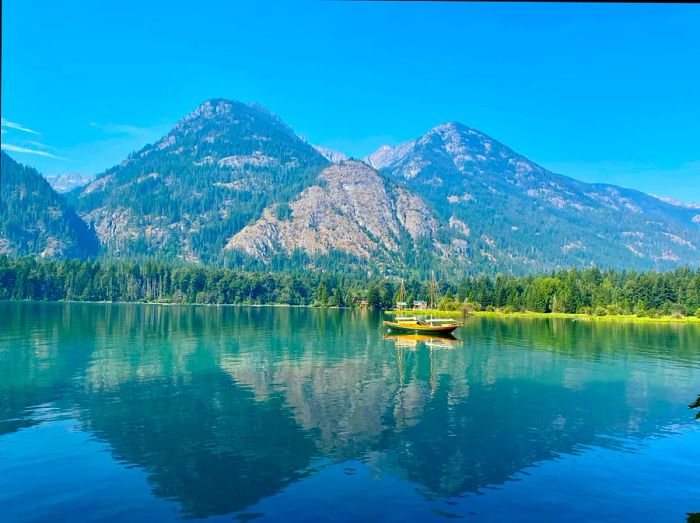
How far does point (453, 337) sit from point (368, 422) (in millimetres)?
72854

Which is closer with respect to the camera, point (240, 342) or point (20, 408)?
point (20, 408)

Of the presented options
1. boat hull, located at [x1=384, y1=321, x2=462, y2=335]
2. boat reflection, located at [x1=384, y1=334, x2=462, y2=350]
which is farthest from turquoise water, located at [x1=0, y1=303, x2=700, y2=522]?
boat hull, located at [x1=384, y1=321, x2=462, y2=335]

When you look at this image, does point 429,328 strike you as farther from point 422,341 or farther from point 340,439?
point 340,439

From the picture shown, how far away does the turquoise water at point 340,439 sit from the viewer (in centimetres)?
2448

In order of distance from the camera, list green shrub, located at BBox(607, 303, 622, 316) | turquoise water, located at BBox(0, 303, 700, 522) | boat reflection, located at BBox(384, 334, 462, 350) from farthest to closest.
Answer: green shrub, located at BBox(607, 303, 622, 316), boat reflection, located at BBox(384, 334, 462, 350), turquoise water, located at BBox(0, 303, 700, 522)

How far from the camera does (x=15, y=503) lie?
2395 centimetres

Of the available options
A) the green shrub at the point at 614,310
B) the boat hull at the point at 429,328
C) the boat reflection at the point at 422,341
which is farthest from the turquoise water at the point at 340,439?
the green shrub at the point at 614,310

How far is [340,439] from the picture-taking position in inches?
1328

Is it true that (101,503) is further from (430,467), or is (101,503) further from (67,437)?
(430,467)

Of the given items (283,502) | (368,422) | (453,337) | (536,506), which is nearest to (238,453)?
(283,502)

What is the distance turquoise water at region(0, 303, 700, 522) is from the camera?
2448cm

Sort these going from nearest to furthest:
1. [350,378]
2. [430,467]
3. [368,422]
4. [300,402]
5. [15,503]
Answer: [15,503] → [430,467] → [368,422] → [300,402] → [350,378]

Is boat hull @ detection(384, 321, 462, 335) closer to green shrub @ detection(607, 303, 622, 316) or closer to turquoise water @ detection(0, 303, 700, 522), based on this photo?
turquoise water @ detection(0, 303, 700, 522)

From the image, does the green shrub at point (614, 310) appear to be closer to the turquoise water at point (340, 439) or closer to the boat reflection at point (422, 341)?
the boat reflection at point (422, 341)
